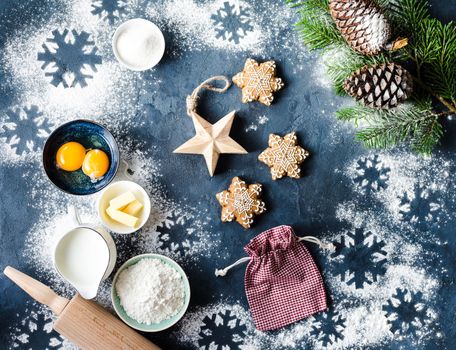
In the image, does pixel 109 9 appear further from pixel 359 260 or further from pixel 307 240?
pixel 359 260

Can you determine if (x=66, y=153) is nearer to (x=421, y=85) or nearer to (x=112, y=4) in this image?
(x=112, y=4)

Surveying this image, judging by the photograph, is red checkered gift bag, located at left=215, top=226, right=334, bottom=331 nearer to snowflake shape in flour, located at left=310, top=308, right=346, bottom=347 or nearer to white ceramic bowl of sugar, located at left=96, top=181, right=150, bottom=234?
snowflake shape in flour, located at left=310, top=308, right=346, bottom=347

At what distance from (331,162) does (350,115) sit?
0.18 m

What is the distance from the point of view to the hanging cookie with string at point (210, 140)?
4.99ft

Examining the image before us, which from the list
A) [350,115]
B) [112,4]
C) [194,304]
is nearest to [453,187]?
[350,115]

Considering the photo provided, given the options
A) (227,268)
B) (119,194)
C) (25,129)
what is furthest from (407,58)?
(25,129)

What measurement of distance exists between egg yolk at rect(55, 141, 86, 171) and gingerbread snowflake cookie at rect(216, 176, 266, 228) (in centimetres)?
38

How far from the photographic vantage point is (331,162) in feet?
5.17

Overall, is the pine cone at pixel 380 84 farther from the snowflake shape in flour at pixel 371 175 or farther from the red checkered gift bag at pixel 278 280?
the red checkered gift bag at pixel 278 280

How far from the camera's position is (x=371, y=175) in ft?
5.17

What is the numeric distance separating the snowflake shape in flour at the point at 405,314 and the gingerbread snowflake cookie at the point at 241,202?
0.44 meters

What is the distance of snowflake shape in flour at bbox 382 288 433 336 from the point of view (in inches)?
62.2

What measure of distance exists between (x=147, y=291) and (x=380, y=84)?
0.76 m

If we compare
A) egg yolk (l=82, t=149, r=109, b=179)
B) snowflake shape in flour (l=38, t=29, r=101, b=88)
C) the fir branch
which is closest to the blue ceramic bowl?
egg yolk (l=82, t=149, r=109, b=179)
